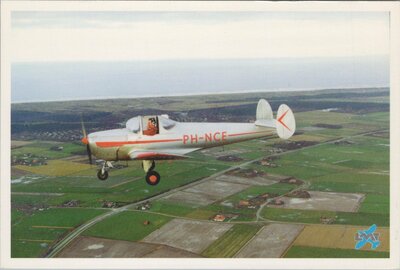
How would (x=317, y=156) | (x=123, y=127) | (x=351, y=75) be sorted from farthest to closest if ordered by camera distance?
1. (x=317, y=156)
2. (x=351, y=75)
3. (x=123, y=127)

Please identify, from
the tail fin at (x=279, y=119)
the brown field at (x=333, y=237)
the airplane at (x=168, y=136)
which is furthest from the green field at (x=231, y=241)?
the tail fin at (x=279, y=119)

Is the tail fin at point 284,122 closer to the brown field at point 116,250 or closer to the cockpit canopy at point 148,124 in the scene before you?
the cockpit canopy at point 148,124

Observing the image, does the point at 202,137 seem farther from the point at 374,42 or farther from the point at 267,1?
the point at 374,42

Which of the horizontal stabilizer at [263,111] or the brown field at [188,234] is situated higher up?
the horizontal stabilizer at [263,111]

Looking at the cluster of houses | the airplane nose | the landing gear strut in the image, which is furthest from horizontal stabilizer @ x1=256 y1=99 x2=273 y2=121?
the cluster of houses

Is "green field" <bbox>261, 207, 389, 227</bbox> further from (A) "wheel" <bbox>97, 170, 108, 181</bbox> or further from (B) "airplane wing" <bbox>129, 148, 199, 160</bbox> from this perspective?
(A) "wheel" <bbox>97, 170, 108, 181</bbox>

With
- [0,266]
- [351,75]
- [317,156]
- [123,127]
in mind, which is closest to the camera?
[123,127]

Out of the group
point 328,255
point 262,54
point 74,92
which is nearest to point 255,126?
point 262,54

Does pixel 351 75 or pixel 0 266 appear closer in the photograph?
pixel 0 266
